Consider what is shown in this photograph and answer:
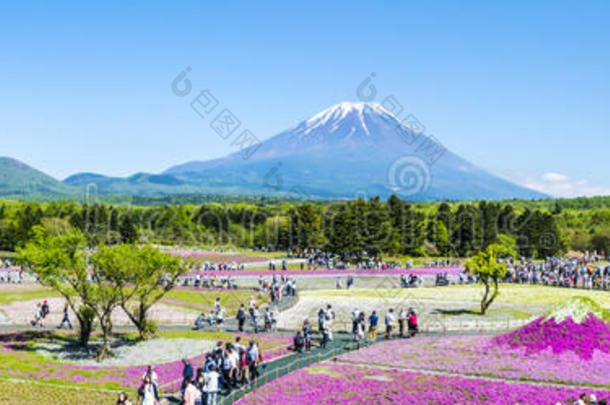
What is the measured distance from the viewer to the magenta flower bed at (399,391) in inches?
875

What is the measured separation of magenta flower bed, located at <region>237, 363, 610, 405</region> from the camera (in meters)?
22.2

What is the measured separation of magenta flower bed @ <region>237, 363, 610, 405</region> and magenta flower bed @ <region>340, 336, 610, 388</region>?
1323 millimetres

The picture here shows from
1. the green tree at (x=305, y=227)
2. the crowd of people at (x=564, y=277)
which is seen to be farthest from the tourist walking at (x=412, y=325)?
the green tree at (x=305, y=227)

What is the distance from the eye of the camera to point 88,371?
28.0m

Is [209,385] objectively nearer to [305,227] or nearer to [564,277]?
[564,277]

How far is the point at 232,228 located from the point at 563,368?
12606 cm

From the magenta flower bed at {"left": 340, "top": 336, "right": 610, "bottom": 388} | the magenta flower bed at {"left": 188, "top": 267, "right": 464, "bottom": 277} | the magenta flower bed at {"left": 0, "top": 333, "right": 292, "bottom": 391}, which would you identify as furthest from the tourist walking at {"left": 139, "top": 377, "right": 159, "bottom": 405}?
the magenta flower bed at {"left": 188, "top": 267, "right": 464, "bottom": 277}

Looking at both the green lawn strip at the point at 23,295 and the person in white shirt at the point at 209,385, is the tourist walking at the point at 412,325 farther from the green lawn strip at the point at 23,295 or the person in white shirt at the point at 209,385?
the green lawn strip at the point at 23,295

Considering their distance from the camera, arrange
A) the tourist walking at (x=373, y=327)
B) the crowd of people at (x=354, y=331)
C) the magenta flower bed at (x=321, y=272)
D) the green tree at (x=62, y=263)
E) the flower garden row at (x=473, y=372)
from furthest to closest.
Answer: the magenta flower bed at (x=321, y=272) → the tourist walking at (x=373, y=327) → the green tree at (x=62, y=263) → the crowd of people at (x=354, y=331) → the flower garden row at (x=473, y=372)

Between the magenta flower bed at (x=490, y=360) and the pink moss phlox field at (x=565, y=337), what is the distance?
0.25 metres

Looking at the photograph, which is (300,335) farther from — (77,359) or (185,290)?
(185,290)

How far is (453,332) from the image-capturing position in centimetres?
3725

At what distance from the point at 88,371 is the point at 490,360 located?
1790 centimetres

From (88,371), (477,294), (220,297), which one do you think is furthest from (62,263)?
(477,294)
